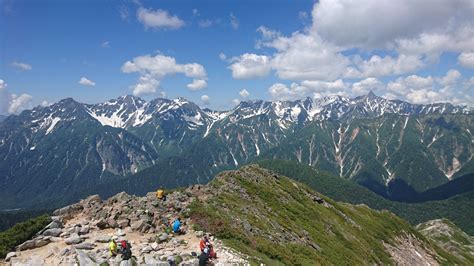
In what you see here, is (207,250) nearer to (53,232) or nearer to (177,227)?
(177,227)

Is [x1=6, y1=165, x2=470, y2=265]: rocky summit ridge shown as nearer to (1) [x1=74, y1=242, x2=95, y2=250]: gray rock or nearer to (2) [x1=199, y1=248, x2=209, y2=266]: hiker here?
(1) [x1=74, y1=242, x2=95, y2=250]: gray rock

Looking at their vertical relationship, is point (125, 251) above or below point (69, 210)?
below

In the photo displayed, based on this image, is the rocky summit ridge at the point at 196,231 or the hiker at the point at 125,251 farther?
the rocky summit ridge at the point at 196,231

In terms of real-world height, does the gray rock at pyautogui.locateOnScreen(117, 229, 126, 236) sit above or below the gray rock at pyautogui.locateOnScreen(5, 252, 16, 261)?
above

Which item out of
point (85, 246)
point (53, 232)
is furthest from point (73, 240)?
point (53, 232)

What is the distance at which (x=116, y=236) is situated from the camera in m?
44.2

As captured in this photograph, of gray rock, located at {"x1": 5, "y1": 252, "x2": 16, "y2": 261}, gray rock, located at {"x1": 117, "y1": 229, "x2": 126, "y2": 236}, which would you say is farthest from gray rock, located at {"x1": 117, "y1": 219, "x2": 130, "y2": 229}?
gray rock, located at {"x1": 5, "y1": 252, "x2": 16, "y2": 261}

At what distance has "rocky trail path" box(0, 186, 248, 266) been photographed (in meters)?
38.8

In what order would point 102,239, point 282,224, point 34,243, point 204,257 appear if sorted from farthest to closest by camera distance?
point 282,224, point 102,239, point 34,243, point 204,257

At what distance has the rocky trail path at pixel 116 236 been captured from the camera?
3884cm

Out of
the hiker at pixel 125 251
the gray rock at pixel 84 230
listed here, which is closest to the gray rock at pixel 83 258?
the hiker at pixel 125 251

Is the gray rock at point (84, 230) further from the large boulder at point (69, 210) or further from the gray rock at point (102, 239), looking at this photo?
the large boulder at point (69, 210)

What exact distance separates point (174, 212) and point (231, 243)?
10.4 meters

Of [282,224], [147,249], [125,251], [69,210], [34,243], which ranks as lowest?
[282,224]
